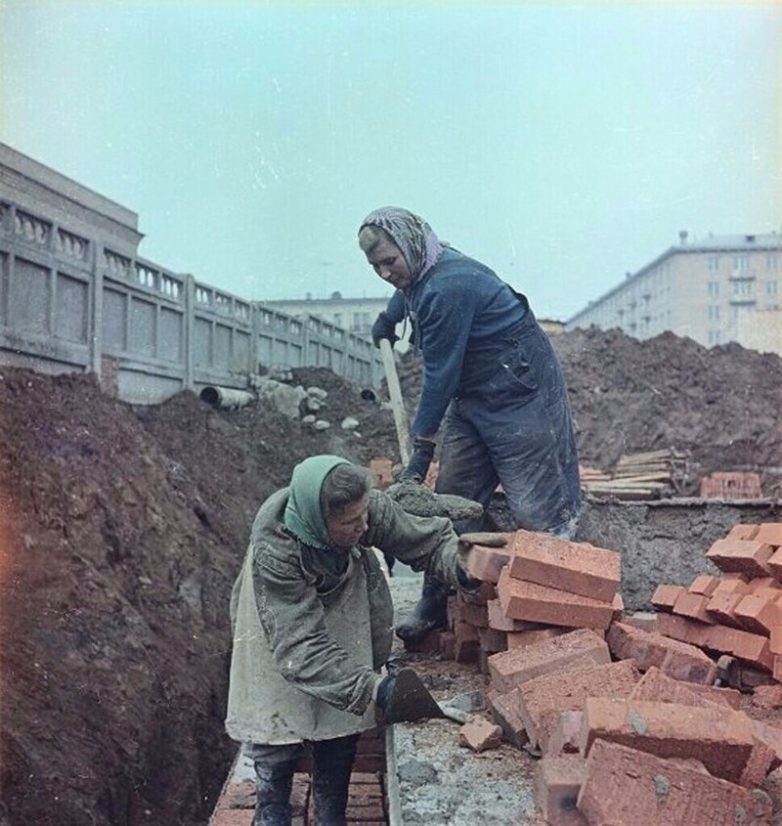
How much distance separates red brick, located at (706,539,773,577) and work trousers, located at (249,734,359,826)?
65.3 inches

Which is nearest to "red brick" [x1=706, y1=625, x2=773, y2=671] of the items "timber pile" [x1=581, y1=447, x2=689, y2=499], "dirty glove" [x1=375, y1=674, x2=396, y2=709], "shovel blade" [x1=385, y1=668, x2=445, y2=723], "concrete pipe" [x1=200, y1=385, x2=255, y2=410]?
"shovel blade" [x1=385, y1=668, x2=445, y2=723]

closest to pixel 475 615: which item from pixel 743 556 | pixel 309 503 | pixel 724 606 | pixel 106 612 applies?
pixel 724 606

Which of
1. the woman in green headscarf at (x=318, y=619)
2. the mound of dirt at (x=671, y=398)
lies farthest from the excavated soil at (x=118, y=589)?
the mound of dirt at (x=671, y=398)

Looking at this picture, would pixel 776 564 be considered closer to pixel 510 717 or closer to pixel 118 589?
pixel 510 717

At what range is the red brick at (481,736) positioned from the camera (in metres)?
2.60

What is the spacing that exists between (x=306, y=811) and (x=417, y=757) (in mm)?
1462

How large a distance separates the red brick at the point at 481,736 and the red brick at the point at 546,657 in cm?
16

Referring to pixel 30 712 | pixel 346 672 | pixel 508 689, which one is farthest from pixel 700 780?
pixel 30 712

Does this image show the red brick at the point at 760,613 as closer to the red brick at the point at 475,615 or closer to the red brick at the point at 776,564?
the red brick at the point at 776,564

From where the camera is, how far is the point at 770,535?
11.1ft

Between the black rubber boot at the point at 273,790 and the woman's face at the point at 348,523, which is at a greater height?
the woman's face at the point at 348,523

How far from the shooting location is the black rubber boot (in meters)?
2.94

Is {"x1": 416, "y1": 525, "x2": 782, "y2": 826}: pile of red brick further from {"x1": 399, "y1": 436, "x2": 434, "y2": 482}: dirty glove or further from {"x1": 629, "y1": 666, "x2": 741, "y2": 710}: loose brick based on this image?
{"x1": 399, "y1": 436, "x2": 434, "y2": 482}: dirty glove

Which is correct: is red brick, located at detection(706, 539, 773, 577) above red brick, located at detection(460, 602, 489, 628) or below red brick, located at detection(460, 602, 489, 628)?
above
